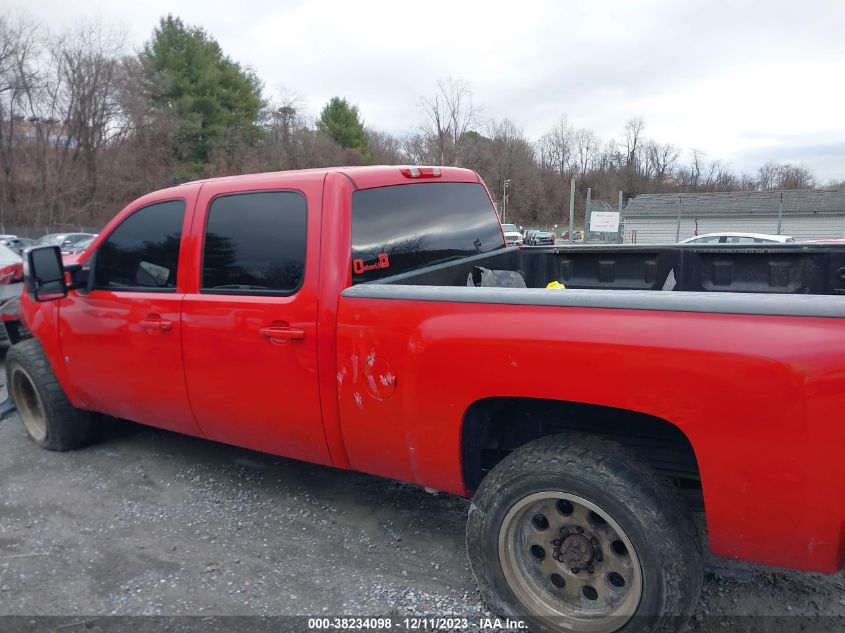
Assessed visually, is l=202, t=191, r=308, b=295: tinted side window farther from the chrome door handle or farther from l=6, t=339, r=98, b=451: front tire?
l=6, t=339, r=98, b=451: front tire

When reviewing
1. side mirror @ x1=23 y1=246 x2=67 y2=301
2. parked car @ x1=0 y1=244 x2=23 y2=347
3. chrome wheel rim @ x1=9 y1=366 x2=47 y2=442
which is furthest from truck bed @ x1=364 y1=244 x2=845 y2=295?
parked car @ x1=0 y1=244 x2=23 y2=347

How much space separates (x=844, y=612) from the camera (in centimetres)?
269

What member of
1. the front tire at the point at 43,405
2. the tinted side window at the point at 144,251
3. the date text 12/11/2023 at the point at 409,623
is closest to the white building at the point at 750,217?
the front tire at the point at 43,405

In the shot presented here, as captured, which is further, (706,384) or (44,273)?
(44,273)

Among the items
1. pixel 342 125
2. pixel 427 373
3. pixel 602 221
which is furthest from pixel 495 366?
pixel 342 125

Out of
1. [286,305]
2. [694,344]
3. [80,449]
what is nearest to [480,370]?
[694,344]

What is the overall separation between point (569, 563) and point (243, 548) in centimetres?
179

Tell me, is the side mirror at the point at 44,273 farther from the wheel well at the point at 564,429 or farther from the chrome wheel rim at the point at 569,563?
the chrome wheel rim at the point at 569,563

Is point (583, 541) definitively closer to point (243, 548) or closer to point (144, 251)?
point (243, 548)

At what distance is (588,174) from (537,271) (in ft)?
239

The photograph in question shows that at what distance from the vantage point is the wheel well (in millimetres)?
2436

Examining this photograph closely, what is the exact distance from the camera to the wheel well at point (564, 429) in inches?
95.9

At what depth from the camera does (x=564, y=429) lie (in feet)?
8.90

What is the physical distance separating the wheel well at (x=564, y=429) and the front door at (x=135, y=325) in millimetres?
1800
